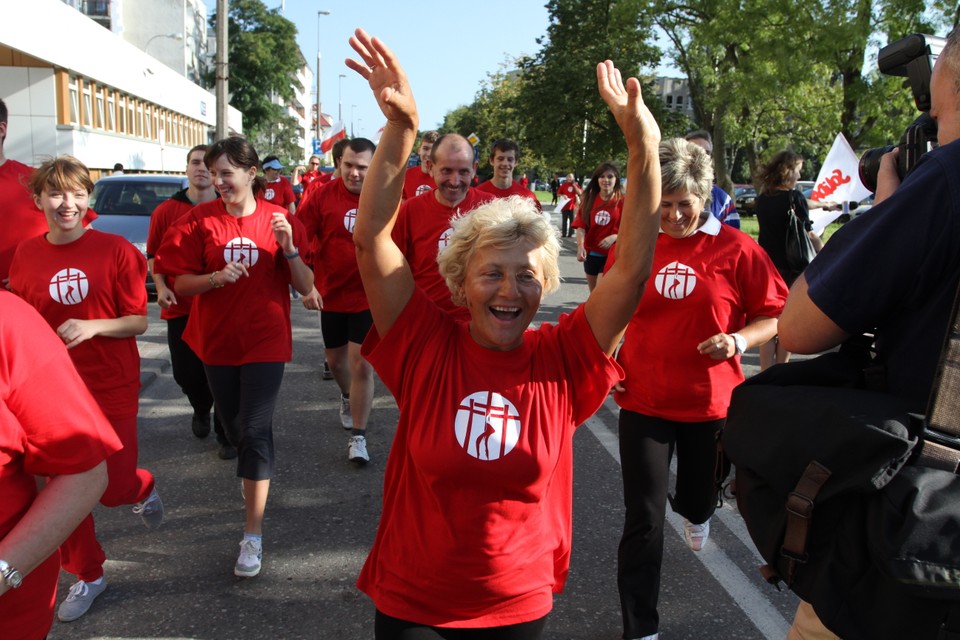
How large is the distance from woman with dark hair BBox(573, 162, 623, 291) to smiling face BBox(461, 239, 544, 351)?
7253 mm

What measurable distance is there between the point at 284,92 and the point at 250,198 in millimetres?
68574

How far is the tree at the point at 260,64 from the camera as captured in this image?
64.2m

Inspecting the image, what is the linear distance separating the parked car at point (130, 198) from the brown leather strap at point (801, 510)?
11942 mm

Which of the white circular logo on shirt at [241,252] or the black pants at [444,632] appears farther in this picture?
the white circular logo on shirt at [241,252]

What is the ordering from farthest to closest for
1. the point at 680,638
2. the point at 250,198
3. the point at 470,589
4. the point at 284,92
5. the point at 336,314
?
the point at 284,92 → the point at 336,314 → the point at 250,198 → the point at 680,638 → the point at 470,589

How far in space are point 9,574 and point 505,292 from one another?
133cm

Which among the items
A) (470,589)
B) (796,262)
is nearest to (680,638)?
(470,589)

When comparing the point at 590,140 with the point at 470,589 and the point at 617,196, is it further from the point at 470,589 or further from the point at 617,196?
the point at 470,589

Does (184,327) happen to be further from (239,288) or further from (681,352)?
(681,352)

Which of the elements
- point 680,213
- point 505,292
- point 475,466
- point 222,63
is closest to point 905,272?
point 505,292

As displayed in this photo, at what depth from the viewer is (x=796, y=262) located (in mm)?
7227

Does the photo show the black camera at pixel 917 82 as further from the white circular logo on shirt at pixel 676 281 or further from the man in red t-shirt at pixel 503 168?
the man in red t-shirt at pixel 503 168

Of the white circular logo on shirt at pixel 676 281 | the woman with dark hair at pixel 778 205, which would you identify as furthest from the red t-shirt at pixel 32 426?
the woman with dark hair at pixel 778 205

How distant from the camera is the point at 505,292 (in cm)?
230
